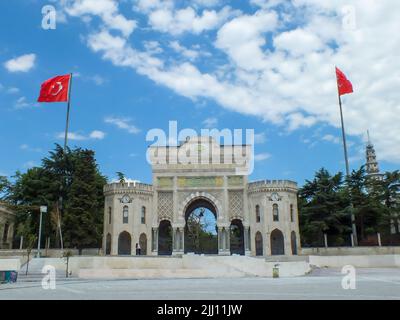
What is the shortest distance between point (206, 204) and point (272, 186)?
719 cm

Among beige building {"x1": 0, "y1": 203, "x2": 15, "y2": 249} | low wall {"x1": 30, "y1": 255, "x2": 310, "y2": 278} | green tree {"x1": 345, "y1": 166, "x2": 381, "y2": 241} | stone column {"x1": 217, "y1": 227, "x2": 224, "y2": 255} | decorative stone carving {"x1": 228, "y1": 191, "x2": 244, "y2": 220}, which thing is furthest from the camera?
beige building {"x1": 0, "y1": 203, "x2": 15, "y2": 249}

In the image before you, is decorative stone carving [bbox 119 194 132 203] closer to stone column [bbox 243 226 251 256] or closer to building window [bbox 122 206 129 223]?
building window [bbox 122 206 129 223]

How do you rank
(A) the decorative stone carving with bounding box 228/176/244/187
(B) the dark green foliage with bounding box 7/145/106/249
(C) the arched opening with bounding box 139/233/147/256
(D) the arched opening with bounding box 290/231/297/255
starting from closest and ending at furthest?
(B) the dark green foliage with bounding box 7/145/106/249
(D) the arched opening with bounding box 290/231/297/255
(C) the arched opening with bounding box 139/233/147/256
(A) the decorative stone carving with bounding box 228/176/244/187

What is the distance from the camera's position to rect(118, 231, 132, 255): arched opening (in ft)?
122

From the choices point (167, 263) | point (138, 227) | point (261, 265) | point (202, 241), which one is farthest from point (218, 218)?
point (202, 241)

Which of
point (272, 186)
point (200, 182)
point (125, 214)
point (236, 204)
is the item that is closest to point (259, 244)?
point (236, 204)

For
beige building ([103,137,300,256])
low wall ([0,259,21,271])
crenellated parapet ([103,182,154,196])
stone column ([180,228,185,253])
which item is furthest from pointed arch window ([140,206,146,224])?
low wall ([0,259,21,271])

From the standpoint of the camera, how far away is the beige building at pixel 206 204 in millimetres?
36812

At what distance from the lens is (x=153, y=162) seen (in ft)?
132

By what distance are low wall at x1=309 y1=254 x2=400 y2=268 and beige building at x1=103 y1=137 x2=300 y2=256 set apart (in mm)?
5199

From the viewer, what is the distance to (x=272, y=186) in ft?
122

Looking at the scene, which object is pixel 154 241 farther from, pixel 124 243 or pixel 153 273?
pixel 153 273

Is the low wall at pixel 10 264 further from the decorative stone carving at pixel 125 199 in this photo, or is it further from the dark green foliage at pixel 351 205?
the dark green foliage at pixel 351 205
